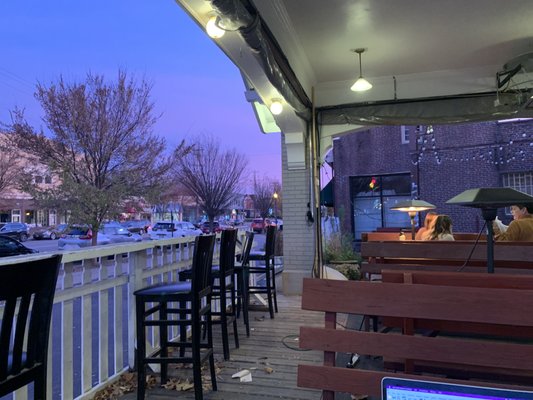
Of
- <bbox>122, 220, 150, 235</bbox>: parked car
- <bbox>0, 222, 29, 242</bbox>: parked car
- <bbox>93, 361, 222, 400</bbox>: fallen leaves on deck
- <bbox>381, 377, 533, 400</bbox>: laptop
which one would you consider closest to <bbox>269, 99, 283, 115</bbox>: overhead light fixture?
<bbox>93, 361, 222, 400</bbox>: fallen leaves on deck

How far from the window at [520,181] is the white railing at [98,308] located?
1301cm

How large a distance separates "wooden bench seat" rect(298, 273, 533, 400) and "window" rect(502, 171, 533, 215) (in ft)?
42.9

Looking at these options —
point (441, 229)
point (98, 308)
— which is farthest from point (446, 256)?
point (98, 308)

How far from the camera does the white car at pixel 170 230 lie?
72.5 ft

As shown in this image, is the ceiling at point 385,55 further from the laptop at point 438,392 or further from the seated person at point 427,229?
the laptop at point 438,392

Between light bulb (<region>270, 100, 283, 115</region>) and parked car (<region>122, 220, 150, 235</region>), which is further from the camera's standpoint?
parked car (<region>122, 220, 150, 235</region>)

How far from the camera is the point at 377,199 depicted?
15062mm

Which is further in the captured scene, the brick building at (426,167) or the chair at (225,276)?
A: the brick building at (426,167)

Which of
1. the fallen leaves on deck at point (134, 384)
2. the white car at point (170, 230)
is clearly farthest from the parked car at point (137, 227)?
the fallen leaves on deck at point (134, 384)

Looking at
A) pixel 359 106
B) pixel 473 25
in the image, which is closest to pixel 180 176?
pixel 359 106

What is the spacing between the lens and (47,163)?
39.9 ft

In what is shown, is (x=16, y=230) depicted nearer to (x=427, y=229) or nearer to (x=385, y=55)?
(x=427, y=229)

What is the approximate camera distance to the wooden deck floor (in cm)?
267

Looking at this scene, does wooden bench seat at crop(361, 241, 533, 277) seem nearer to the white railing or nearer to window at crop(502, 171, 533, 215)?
the white railing
